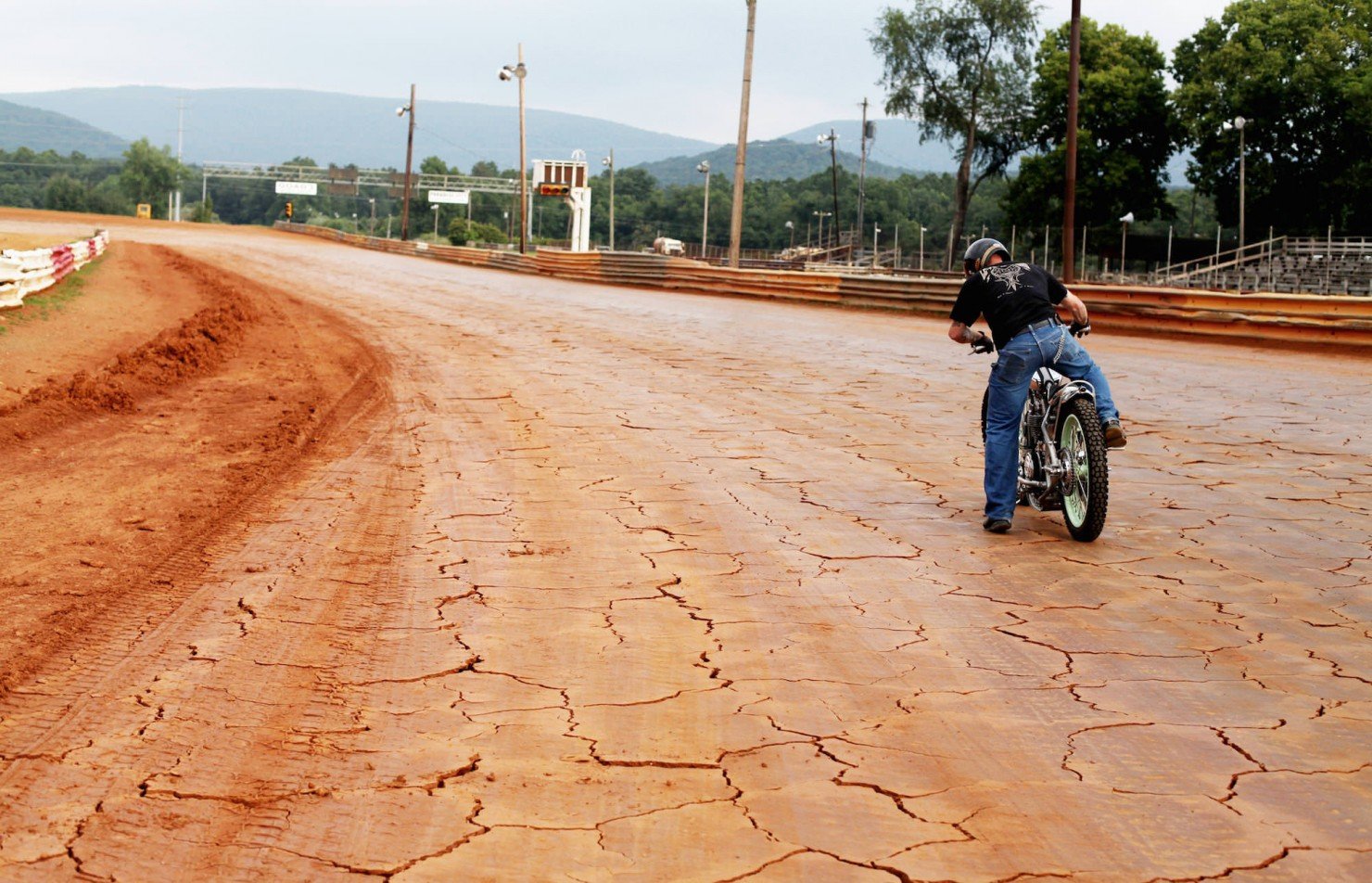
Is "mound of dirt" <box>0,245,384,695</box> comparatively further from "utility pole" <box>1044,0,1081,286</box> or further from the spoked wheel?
"utility pole" <box>1044,0,1081,286</box>

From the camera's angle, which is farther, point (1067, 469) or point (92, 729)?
point (1067, 469)

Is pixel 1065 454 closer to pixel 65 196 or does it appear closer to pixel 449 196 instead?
pixel 449 196

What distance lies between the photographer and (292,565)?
617cm

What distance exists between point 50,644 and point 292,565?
1.40m

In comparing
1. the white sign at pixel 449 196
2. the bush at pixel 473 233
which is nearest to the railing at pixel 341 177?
the white sign at pixel 449 196

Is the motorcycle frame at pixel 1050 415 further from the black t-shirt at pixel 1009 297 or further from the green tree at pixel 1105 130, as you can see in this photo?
the green tree at pixel 1105 130

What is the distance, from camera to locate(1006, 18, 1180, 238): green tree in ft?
209

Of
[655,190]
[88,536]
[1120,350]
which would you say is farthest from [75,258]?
[655,190]

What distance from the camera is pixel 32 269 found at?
19.9 m

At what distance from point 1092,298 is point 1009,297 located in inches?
648

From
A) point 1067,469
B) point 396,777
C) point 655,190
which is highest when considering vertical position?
point 655,190

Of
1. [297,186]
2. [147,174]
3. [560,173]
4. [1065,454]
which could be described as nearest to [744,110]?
[1065,454]

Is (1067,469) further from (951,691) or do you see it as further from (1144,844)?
(1144,844)

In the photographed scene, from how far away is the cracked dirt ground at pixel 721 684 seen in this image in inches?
135
